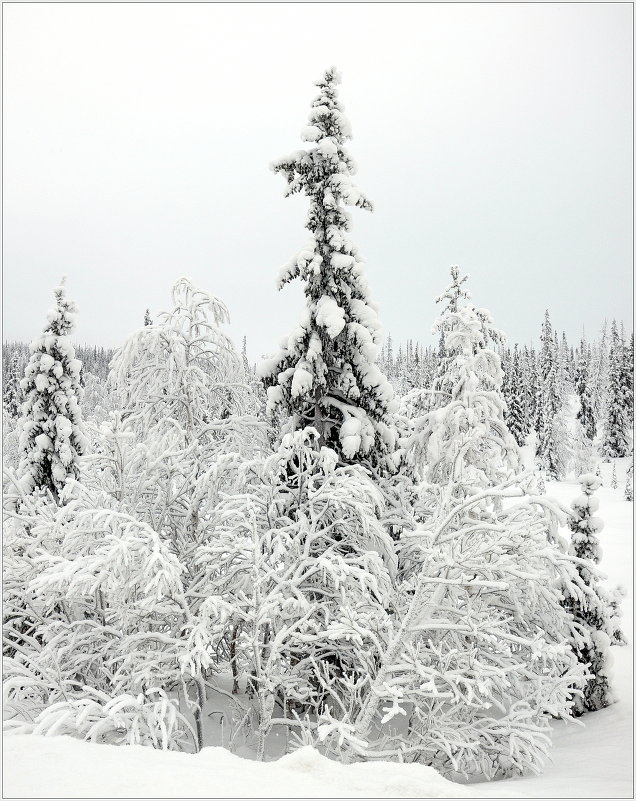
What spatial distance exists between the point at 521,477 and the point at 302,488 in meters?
3.80

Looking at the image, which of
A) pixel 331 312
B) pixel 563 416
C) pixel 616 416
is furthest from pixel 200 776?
pixel 563 416

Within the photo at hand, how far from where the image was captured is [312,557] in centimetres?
990

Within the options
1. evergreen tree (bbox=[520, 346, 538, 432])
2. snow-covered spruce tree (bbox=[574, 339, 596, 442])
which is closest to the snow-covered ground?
evergreen tree (bbox=[520, 346, 538, 432])

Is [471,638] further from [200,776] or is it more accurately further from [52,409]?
[52,409]

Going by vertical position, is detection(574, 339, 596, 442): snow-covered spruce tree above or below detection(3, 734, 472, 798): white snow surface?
above

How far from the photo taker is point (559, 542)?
10219mm

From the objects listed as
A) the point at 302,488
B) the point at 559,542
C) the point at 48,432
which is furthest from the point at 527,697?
the point at 48,432

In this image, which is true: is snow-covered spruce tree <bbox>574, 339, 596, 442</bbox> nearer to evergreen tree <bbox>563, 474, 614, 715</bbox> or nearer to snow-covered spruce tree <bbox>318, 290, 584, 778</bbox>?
evergreen tree <bbox>563, 474, 614, 715</bbox>

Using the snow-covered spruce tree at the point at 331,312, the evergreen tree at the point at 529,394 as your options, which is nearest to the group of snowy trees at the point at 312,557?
the snow-covered spruce tree at the point at 331,312

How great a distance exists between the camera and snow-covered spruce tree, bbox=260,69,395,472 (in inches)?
451

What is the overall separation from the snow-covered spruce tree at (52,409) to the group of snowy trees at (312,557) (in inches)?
312

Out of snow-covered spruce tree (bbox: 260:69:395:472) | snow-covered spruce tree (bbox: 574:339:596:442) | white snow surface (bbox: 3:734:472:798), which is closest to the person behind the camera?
white snow surface (bbox: 3:734:472:798)

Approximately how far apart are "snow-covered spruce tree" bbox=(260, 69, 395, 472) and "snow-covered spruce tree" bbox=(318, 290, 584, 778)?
7.38 feet

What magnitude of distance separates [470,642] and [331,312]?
6.77 m
